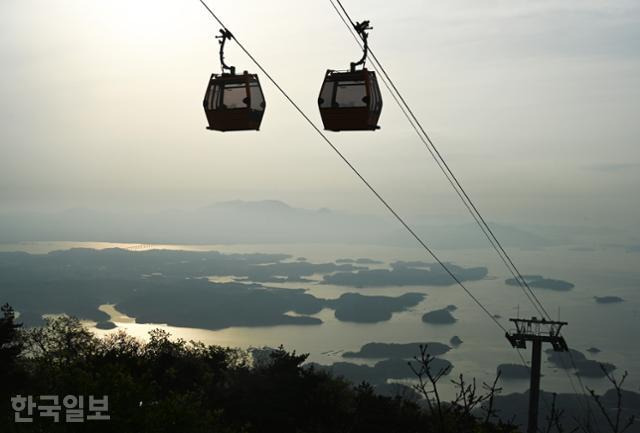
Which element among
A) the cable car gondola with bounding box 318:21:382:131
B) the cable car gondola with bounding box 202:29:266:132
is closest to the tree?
the cable car gondola with bounding box 202:29:266:132

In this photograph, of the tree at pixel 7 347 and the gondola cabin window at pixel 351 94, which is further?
the tree at pixel 7 347

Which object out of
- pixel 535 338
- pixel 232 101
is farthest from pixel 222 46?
pixel 535 338

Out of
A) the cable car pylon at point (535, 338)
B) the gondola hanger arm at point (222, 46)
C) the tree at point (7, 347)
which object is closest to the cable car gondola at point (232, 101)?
the gondola hanger arm at point (222, 46)

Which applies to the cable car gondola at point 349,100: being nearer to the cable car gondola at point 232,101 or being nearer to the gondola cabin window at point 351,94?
the gondola cabin window at point 351,94

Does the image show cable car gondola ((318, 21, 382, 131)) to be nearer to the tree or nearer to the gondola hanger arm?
the gondola hanger arm

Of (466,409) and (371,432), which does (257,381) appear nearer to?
(371,432)

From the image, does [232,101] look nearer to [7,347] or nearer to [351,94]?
[351,94]

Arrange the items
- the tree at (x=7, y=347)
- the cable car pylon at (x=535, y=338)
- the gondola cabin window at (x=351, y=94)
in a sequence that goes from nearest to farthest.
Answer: the gondola cabin window at (x=351, y=94) < the cable car pylon at (x=535, y=338) < the tree at (x=7, y=347)

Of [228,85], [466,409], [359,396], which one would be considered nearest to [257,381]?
[359,396]
